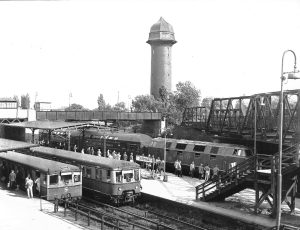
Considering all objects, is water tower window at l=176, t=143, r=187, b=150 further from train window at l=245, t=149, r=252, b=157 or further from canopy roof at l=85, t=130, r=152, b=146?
train window at l=245, t=149, r=252, b=157

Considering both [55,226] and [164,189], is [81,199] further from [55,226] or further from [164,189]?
[55,226]

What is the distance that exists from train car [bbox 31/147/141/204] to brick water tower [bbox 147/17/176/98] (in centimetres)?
7580

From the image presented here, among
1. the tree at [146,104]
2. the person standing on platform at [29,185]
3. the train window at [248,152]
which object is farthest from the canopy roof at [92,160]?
the tree at [146,104]

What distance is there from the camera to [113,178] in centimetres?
2409

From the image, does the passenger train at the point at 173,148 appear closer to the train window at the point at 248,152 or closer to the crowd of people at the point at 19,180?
the train window at the point at 248,152

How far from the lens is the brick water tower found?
102 metres

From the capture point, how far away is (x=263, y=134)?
31953mm

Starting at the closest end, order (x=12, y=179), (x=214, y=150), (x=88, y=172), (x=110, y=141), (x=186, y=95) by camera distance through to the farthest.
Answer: (x=88, y=172) → (x=12, y=179) → (x=214, y=150) → (x=110, y=141) → (x=186, y=95)

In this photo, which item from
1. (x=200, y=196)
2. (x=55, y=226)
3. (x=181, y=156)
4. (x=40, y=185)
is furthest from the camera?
(x=181, y=156)

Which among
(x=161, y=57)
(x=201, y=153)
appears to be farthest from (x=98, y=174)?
(x=161, y=57)

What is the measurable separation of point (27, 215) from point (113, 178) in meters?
5.86

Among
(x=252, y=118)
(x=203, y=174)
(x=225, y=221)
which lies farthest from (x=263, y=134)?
(x=225, y=221)

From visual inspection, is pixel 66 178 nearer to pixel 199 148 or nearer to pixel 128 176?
pixel 128 176

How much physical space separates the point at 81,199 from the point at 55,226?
8.59m
